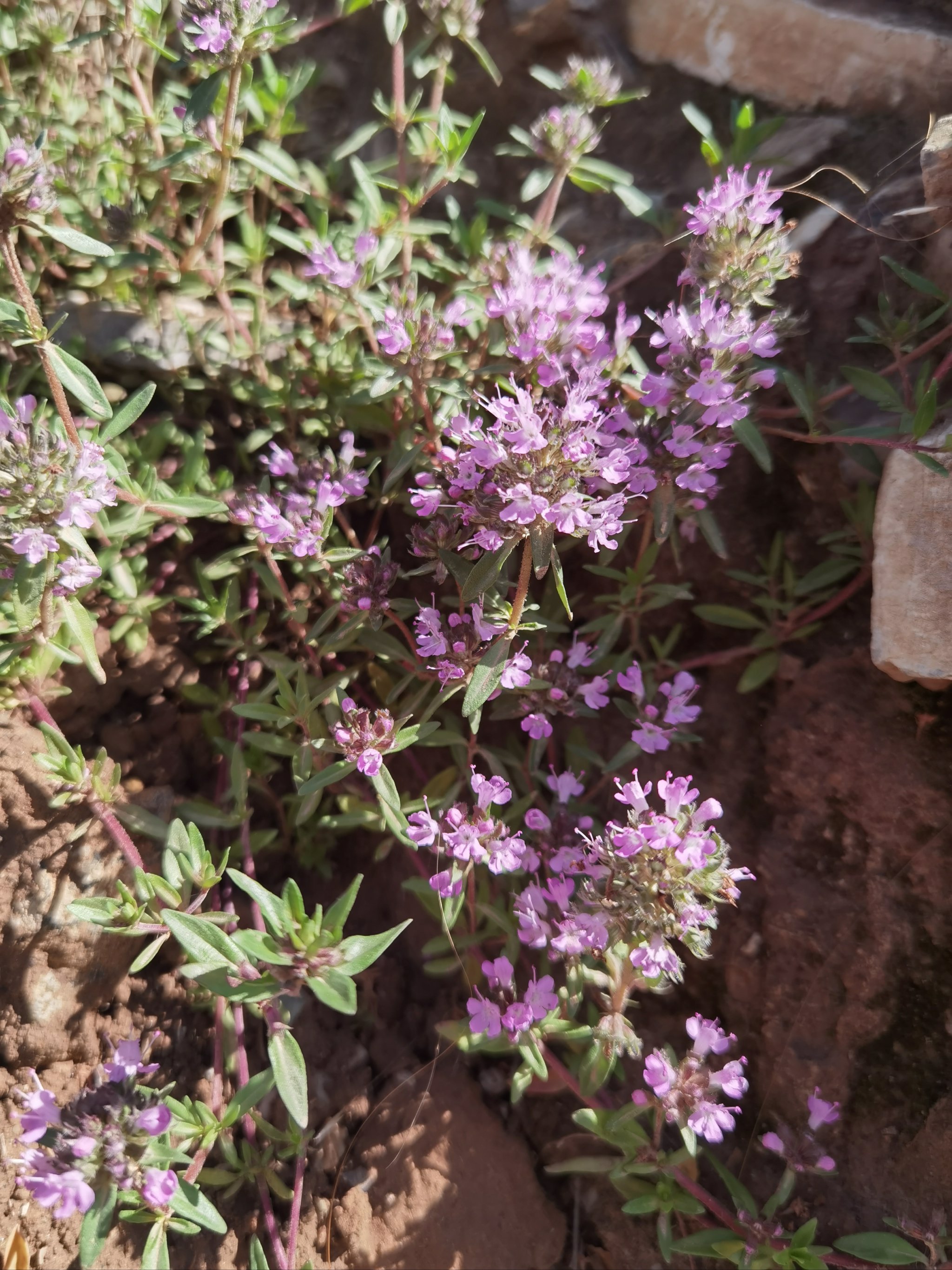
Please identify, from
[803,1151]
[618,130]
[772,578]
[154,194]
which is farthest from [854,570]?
[154,194]

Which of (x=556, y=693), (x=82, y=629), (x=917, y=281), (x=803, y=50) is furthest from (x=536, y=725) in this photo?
(x=803, y=50)

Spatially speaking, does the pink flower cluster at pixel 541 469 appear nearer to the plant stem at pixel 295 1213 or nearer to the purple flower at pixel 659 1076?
the purple flower at pixel 659 1076

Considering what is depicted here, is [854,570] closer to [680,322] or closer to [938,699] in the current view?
[938,699]

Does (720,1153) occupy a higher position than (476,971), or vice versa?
(476,971)

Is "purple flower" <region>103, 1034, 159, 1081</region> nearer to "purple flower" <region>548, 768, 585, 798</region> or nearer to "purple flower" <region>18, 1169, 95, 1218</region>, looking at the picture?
"purple flower" <region>18, 1169, 95, 1218</region>

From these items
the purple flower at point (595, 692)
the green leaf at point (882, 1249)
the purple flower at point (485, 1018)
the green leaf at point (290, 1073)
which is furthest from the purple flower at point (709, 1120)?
the purple flower at point (595, 692)

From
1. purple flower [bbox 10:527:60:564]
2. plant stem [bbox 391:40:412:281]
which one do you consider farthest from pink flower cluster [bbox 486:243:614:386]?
purple flower [bbox 10:527:60:564]

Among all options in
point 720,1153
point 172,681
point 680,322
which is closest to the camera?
point 680,322
